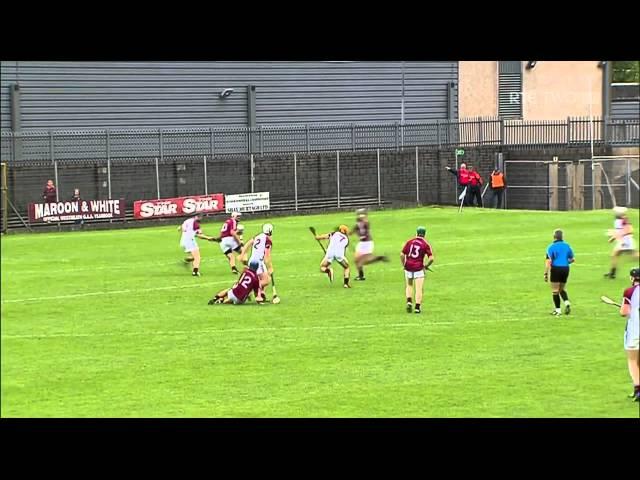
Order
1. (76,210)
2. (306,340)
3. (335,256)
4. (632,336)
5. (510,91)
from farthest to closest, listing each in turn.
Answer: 1. (510,91)
2. (76,210)
3. (335,256)
4. (306,340)
5. (632,336)

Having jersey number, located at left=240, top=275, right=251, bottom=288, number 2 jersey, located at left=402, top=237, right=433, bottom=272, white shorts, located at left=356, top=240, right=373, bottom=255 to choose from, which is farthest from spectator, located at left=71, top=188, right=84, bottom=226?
number 2 jersey, located at left=402, top=237, right=433, bottom=272

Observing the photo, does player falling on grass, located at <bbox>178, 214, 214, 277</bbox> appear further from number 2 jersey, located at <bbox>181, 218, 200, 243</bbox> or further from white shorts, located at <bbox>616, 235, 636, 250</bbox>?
white shorts, located at <bbox>616, 235, 636, 250</bbox>

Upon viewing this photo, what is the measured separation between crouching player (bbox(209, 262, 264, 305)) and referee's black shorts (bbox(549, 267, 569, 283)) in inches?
256

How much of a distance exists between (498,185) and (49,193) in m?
19.1

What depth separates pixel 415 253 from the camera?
2761 centimetres

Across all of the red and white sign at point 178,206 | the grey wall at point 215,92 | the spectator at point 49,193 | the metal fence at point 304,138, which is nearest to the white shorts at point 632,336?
the grey wall at point 215,92

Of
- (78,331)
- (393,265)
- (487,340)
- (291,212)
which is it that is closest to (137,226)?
(291,212)

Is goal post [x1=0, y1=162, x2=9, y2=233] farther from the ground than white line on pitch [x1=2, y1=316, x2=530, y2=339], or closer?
farther from the ground

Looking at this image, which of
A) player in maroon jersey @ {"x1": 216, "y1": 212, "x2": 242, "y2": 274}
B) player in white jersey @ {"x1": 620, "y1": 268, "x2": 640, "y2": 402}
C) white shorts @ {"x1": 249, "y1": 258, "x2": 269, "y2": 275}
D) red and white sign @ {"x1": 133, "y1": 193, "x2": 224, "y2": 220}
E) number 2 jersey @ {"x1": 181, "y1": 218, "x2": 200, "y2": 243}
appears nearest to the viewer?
player in white jersey @ {"x1": 620, "y1": 268, "x2": 640, "y2": 402}

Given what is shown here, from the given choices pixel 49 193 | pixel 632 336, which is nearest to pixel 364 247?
pixel 632 336

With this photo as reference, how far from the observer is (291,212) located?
172 feet

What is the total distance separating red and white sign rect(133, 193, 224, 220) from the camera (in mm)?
48406

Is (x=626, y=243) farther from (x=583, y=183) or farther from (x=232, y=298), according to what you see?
(x=583, y=183)
